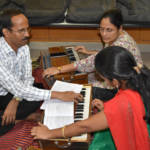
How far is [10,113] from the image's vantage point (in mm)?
1965

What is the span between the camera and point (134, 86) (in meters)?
1.36

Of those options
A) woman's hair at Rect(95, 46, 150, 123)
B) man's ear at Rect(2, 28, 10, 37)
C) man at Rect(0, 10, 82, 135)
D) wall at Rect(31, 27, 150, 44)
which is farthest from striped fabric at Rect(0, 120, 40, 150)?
wall at Rect(31, 27, 150, 44)

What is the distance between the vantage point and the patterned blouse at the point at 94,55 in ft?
6.83

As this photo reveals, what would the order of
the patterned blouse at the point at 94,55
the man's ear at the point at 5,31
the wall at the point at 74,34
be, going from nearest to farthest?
the man's ear at the point at 5,31 → the patterned blouse at the point at 94,55 → the wall at the point at 74,34

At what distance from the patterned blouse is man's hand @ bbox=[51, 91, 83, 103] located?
0.45 m

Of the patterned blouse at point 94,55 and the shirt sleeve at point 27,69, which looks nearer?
the patterned blouse at point 94,55

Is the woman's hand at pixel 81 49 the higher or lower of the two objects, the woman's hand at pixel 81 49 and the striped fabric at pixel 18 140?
the higher

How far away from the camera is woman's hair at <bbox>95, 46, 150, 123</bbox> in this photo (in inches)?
51.9

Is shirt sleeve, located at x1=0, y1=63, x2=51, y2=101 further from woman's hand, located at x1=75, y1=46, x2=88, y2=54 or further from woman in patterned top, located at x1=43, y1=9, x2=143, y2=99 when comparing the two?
woman's hand, located at x1=75, y1=46, x2=88, y2=54

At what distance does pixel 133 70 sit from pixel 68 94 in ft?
2.14

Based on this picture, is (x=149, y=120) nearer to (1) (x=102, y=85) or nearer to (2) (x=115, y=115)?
(2) (x=115, y=115)

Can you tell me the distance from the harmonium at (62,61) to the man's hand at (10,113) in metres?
0.36

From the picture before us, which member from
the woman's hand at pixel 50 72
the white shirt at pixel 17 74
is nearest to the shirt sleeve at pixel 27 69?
the white shirt at pixel 17 74

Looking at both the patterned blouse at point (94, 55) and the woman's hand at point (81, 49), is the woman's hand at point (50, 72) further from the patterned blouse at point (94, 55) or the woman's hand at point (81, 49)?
the woman's hand at point (81, 49)
